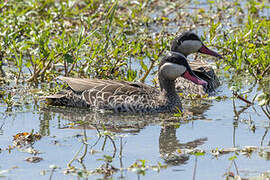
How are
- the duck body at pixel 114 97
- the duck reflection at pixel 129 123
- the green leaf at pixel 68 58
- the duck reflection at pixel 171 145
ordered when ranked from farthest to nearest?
1. the green leaf at pixel 68 58
2. the duck body at pixel 114 97
3. the duck reflection at pixel 129 123
4. the duck reflection at pixel 171 145

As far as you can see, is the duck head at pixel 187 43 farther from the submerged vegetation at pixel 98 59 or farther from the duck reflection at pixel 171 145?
the duck reflection at pixel 171 145

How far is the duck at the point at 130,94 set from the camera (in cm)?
927

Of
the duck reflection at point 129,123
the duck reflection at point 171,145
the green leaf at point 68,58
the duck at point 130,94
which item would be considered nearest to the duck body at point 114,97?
the duck at point 130,94

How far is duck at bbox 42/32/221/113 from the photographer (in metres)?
9.27

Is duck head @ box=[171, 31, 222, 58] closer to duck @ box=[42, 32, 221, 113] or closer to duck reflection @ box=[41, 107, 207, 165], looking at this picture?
duck @ box=[42, 32, 221, 113]

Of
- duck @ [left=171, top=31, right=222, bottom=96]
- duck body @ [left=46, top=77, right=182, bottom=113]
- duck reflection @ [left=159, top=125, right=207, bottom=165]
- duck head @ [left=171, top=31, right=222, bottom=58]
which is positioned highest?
duck head @ [left=171, top=31, right=222, bottom=58]

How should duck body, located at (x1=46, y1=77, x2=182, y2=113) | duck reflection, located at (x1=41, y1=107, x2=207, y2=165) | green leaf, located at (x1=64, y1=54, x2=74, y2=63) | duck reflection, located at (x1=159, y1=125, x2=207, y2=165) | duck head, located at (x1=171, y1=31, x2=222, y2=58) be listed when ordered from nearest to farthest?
1. duck reflection, located at (x1=159, y1=125, x2=207, y2=165)
2. duck reflection, located at (x1=41, y1=107, x2=207, y2=165)
3. duck body, located at (x1=46, y1=77, x2=182, y2=113)
4. green leaf, located at (x1=64, y1=54, x2=74, y2=63)
5. duck head, located at (x1=171, y1=31, x2=222, y2=58)

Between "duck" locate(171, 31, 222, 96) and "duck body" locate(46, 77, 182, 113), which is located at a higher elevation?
"duck" locate(171, 31, 222, 96)

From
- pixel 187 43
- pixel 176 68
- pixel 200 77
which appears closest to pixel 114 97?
pixel 176 68

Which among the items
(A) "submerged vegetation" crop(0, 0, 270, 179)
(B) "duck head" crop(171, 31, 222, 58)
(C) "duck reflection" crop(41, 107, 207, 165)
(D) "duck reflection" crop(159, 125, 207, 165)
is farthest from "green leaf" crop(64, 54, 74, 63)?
(B) "duck head" crop(171, 31, 222, 58)

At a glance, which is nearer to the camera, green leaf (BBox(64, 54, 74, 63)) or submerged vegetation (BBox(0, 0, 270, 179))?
submerged vegetation (BBox(0, 0, 270, 179))

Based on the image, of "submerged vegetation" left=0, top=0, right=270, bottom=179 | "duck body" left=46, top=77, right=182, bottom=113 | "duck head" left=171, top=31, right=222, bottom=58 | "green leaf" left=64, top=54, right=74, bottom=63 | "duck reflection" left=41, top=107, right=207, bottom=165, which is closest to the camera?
"duck reflection" left=41, top=107, right=207, bottom=165

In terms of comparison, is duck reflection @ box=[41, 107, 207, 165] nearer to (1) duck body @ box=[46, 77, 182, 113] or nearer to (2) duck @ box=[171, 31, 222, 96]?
(1) duck body @ box=[46, 77, 182, 113]

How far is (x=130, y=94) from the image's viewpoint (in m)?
9.33
